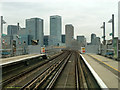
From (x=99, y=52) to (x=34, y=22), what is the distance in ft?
342

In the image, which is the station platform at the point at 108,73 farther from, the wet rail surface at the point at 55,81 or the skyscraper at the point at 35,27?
the skyscraper at the point at 35,27

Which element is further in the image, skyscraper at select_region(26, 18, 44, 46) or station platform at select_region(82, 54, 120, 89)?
skyscraper at select_region(26, 18, 44, 46)

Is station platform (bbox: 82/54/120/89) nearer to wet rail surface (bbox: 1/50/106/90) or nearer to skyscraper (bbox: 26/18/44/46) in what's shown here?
wet rail surface (bbox: 1/50/106/90)

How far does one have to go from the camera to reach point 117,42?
21.5 metres

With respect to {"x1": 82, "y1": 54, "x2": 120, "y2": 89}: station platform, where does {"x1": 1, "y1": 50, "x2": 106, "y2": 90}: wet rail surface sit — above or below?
below

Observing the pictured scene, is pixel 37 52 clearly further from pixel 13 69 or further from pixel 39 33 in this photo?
pixel 39 33

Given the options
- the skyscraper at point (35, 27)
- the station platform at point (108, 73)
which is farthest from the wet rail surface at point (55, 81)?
the skyscraper at point (35, 27)

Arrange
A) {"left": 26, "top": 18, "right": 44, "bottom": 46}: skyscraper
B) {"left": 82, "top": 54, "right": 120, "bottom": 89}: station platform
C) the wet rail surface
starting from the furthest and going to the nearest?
{"left": 26, "top": 18, "right": 44, "bottom": 46}: skyscraper
the wet rail surface
{"left": 82, "top": 54, "right": 120, "bottom": 89}: station platform

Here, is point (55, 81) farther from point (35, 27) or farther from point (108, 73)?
point (35, 27)

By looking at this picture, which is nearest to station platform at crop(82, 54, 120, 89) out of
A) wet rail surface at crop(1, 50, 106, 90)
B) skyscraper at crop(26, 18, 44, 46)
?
wet rail surface at crop(1, 50, 106, 90)

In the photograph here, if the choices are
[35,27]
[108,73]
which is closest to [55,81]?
[108,73]

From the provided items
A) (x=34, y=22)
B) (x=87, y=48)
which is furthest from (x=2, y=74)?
(x=34, y=22)

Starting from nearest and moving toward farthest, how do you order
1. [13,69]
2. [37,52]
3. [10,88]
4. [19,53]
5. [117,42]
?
[10,88], [13,69], [117,42], [19,53], [37,52]

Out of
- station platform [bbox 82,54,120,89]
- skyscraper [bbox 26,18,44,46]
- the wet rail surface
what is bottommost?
the wet rail surface
